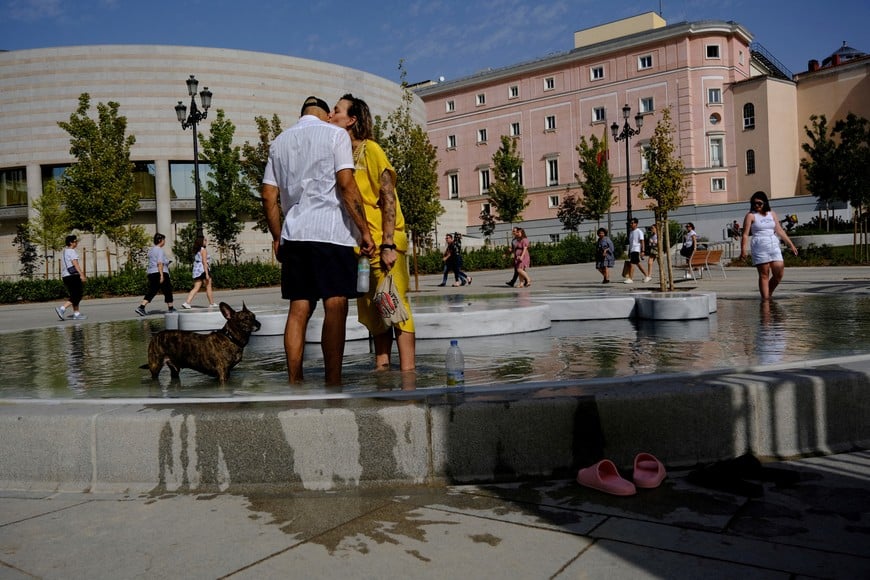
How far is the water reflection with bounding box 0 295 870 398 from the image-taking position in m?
5.08

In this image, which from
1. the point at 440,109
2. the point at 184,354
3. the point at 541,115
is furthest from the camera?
the point at 440,109

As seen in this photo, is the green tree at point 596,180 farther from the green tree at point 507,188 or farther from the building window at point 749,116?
the building window at point 749,116

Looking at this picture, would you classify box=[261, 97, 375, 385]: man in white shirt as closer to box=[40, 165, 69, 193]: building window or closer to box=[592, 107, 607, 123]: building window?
box=[40, 165, 69, 193]: building window

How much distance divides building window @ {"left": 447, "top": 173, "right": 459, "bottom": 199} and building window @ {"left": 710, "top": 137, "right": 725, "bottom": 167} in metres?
23.7

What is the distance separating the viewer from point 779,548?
262 cm

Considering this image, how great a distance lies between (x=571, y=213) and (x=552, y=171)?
6.84m

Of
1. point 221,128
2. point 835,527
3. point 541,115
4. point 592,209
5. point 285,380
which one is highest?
point 541,115

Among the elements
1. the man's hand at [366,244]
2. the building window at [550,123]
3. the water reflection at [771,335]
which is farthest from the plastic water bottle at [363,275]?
the building window at [550,123]

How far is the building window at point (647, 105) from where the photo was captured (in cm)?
5641

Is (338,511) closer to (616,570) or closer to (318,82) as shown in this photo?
(616,570)

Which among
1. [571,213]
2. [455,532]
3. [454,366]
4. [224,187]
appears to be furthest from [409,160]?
[571,213]

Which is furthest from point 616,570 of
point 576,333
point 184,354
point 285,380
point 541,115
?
point 541,115

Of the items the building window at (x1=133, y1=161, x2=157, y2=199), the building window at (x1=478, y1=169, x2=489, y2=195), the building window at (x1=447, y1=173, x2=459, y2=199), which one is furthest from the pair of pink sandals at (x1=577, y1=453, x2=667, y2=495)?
the building window at (x1=447, y1=173, x2=459, y2=199)

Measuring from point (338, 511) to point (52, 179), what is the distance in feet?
168
